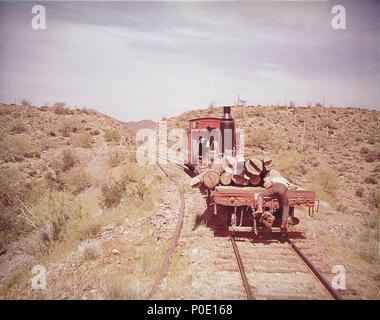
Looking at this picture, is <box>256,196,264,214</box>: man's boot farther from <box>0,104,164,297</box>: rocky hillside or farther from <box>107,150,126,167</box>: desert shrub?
<box>107,150,126,167</box>: desert shrub

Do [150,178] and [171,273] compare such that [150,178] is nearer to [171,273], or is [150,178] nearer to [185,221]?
[185,221]

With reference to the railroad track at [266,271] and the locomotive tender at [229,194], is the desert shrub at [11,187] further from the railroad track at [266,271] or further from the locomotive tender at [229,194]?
the railroad track at [266,271]

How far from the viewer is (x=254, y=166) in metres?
7.61

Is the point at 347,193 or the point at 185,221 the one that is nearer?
the point at 185,221

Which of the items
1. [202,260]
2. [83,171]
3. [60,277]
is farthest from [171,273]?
[83,171]

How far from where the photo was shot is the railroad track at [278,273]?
512 cm

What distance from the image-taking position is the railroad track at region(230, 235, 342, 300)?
5.12 meters

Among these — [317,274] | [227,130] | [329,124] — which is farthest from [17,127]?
[329,124]

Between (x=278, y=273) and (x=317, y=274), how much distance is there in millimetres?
754

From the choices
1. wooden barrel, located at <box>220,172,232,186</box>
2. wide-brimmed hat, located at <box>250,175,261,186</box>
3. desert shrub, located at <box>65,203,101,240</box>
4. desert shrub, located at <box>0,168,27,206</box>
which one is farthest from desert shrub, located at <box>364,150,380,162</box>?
desert shrub, located at <box>0,168,27,206</box>

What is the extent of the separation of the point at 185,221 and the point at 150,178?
264 inches

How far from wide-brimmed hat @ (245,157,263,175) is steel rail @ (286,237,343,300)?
2017 millimetres

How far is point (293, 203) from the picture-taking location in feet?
23.9

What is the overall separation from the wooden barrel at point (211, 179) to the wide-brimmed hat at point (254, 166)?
872mm
